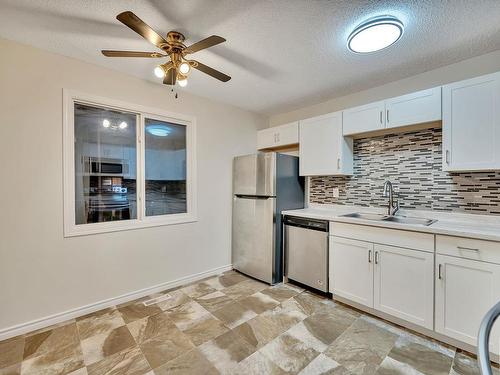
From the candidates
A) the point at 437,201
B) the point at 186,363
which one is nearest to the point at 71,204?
the point at 186,363

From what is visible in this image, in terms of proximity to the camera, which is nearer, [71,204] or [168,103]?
[71,204]

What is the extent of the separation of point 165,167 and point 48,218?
1211 millimetres

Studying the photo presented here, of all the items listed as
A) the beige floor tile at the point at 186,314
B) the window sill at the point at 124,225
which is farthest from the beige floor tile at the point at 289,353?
the window sill at the point at 124,225

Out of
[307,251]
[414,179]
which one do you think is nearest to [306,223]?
[307,251]

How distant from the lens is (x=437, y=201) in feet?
7.73

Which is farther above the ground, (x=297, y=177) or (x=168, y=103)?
(x=168, y=103)

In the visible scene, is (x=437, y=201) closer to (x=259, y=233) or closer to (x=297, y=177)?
(x=297, y=177)

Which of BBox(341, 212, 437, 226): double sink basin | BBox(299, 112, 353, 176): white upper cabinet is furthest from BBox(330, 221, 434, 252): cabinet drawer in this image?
BBox(299, 112, 353, 176): white upper cabinet

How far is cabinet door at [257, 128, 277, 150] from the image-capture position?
3582 mm

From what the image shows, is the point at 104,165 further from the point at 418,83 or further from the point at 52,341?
the point at 418,83

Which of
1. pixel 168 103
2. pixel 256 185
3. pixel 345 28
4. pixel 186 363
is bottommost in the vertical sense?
pixel 186 363

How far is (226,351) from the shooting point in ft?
5.95

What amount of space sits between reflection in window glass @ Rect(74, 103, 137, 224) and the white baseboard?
2.70 ft

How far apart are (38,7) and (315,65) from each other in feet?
7.07
